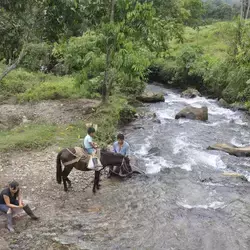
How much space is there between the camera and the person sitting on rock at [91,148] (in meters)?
12.2

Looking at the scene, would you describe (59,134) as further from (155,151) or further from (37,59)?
(37,59)

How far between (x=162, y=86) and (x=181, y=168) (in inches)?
933

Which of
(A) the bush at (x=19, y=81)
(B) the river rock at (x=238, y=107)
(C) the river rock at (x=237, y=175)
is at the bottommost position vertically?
(B) the river rock at (x=238, y=107)

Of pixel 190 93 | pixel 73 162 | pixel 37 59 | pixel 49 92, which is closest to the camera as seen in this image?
pixel 73 162

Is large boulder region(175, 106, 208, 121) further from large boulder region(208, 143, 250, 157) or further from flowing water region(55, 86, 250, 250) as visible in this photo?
large boulder region(208, 143, 250, 157)

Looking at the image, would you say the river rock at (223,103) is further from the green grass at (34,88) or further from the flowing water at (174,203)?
the green grass at (34,88)

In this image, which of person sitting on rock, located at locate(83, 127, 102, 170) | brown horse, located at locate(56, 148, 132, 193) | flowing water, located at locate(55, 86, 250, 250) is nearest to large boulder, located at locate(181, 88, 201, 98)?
flowing water, located at locate(55, 86, 250, 250)

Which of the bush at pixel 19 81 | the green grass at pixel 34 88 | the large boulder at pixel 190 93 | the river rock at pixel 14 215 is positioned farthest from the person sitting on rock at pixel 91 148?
the large boulder at pixel 190 93

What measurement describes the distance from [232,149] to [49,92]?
13.7 meters

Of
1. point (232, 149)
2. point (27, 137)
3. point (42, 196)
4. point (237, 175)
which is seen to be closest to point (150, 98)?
point (232, 149)

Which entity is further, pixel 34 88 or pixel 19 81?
pixel 19 81

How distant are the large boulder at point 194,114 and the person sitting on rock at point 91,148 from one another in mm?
13289

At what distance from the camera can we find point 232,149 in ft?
58.3

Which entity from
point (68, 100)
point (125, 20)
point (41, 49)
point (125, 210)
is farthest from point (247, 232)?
point (41, 49)
